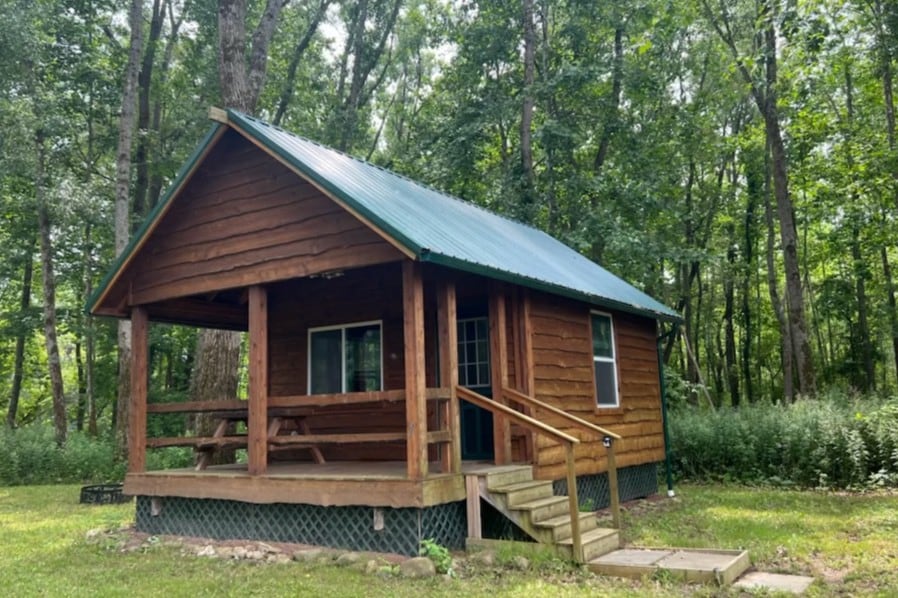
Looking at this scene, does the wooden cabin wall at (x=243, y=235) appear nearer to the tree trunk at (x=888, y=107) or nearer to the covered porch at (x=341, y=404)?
the covered porch at (x=341, y=404)

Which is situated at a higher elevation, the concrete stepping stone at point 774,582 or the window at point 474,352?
the window at point 474,352

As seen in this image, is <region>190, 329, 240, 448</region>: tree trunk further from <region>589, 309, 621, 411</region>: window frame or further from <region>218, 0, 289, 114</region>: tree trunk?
<region>589, 309, 621, 411</region>: window frame

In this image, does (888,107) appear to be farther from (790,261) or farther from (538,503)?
(538,503)

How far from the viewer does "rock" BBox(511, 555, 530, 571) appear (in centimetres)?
647

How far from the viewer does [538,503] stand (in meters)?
7.25

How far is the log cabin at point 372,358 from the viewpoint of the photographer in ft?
23.1

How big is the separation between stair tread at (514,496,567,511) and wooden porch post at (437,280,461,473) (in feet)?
2.39

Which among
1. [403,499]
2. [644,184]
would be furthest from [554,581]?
[644,184]

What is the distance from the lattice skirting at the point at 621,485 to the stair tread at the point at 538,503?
1333mm

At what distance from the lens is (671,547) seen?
7.23 metres

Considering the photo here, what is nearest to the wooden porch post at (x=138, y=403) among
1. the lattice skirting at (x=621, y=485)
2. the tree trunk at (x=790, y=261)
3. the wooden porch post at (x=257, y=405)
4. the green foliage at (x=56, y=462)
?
the wooden porch post at (x=257, y=405)

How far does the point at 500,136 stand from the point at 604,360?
14903 mm

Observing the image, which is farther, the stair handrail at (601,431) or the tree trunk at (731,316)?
the tree trunk at (731,316)

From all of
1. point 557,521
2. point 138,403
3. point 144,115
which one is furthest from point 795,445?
point 144,115
